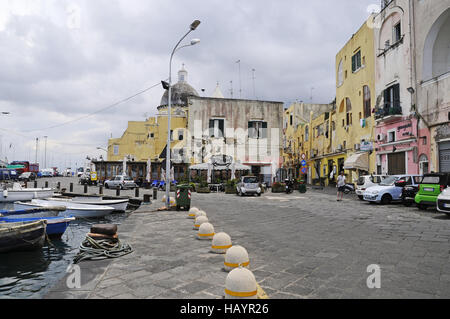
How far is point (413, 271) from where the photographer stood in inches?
197

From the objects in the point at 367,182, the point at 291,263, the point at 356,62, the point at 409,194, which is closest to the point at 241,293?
the point at 291,263

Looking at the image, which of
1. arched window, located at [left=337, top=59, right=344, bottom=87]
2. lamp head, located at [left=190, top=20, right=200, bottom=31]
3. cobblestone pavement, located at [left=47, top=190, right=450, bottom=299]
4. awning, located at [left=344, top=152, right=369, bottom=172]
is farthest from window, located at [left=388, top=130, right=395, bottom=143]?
lamp head, located at [left=190, top=20, right=200, bottom=31]

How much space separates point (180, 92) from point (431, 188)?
126ft

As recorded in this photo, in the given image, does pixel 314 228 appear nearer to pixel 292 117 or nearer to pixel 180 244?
pixel 180 244

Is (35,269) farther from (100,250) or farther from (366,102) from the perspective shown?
(366,102)

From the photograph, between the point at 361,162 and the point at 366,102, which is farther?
the point at 366,102

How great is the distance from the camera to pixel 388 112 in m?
20.8

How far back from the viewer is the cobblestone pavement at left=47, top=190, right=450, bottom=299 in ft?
13.9

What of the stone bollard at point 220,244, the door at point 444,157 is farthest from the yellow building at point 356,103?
the stone bollard at point 220,244

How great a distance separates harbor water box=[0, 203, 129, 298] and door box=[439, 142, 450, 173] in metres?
17.9

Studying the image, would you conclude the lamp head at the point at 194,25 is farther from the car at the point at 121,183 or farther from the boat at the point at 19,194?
the car at the point at 121,183

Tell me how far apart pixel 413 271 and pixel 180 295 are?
147 inches

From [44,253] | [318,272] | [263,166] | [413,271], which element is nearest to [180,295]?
[318,272]

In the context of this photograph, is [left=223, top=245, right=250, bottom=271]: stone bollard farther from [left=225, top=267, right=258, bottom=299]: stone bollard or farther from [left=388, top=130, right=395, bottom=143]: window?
[left=388, top=130, right=395, bottom=143]: window
